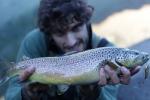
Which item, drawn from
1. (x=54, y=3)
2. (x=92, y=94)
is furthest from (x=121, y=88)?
(x=54, y=3)

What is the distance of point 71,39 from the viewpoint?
306 cm

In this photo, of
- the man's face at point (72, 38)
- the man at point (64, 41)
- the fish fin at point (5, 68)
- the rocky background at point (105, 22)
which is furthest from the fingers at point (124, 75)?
the rocky background at point (105, 22)

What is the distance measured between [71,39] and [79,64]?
0.66ft

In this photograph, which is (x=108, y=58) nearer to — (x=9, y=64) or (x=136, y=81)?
(x=9, y=64)

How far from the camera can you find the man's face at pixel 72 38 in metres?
3.07

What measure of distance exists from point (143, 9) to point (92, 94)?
2697 millimetres

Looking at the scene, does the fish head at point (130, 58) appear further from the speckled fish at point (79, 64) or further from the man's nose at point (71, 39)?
the man's nose at point (71, 39)

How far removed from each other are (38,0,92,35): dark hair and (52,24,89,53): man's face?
0.03m

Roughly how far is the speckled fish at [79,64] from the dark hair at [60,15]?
22 centimetres

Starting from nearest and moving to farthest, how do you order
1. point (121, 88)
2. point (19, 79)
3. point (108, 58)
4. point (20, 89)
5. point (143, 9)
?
1. point (108, 58)
2. point (19, 79)
3. point (20, 89)
4. point (121, 88)
5. point (143, 9)

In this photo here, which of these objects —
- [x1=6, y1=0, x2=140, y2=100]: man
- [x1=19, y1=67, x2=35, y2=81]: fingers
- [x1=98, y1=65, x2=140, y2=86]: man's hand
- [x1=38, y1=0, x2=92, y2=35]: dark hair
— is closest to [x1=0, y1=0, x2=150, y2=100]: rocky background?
[x1=6, y1=0, x2=140, y2=100]: man

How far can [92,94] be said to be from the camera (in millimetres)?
3189

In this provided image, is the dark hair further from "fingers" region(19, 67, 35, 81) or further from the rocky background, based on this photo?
the rocky background

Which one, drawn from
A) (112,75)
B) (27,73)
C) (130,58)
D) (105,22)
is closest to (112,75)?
(112,75)
